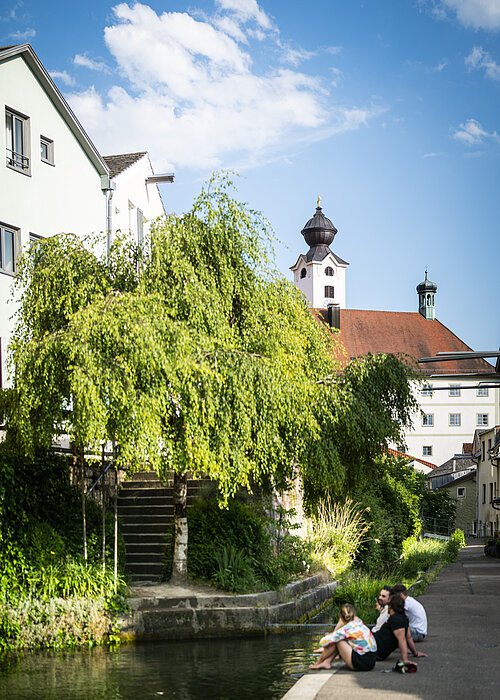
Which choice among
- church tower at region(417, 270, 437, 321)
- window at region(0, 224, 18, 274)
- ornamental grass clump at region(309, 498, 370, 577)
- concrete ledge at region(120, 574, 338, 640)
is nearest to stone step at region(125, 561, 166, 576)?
concrete ledge at region(120, 574, 338, 640)

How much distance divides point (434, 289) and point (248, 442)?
9543cm

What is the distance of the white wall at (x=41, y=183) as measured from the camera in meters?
23.4

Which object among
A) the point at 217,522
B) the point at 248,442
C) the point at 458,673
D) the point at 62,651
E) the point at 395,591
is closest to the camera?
the point at 458,673

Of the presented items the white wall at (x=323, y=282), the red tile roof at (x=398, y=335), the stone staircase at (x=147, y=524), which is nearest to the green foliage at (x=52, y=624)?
the stone staircase at (x=147, y=524)

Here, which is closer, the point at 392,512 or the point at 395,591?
the point at 395,591

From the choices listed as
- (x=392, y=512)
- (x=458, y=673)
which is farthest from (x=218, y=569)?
(x=392, y=512)

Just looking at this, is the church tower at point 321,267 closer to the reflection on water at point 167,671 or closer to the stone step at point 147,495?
the stone step at point 147,495

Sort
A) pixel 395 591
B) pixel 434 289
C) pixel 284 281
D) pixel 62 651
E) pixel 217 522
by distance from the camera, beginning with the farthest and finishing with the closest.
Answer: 1. pixel 434 289
2. pixel 284 281
3. pixel 217 522
4. pixel 62 651
5. pixel 395 591

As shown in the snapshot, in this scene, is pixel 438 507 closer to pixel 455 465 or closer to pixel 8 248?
pixel 455 465

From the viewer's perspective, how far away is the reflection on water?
412 inches

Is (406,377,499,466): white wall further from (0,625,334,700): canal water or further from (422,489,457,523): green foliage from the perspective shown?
(0,625,334,700): canal water

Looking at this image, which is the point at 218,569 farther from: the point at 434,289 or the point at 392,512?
the point at 434,289

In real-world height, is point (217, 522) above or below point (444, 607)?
above

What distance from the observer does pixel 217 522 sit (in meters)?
17.1
